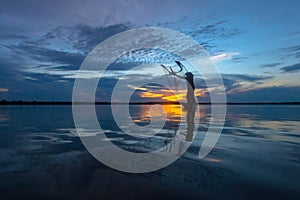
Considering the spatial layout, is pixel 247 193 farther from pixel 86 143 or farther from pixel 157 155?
pixel 86 143

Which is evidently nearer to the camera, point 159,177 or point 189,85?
point 159,177

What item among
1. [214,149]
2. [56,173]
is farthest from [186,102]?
[56,173]

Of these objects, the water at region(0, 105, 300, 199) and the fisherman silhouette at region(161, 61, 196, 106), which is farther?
the fisherman silhouette at region(161, 61, 196, 106)

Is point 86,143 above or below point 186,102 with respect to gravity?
below

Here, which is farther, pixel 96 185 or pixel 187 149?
pixel 187 149

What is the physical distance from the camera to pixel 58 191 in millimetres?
4148

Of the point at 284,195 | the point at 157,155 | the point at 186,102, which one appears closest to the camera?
the point at 284,195

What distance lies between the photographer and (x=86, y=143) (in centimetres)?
900

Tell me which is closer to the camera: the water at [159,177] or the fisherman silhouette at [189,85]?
the water at [159,177]

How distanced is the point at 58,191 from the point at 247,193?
12.1 ft

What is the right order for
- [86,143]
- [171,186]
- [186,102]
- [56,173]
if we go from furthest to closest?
[186,102] → [86,143] → [56,173] → [171,186]

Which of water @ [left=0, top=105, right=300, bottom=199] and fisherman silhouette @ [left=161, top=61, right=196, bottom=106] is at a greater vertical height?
fisherman silhouette @ [left=161, top=61, right=196, bottom=106]

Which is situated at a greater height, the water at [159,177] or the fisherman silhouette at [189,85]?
the fisherman silhouette at [189,85]

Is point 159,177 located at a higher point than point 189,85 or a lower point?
lower
